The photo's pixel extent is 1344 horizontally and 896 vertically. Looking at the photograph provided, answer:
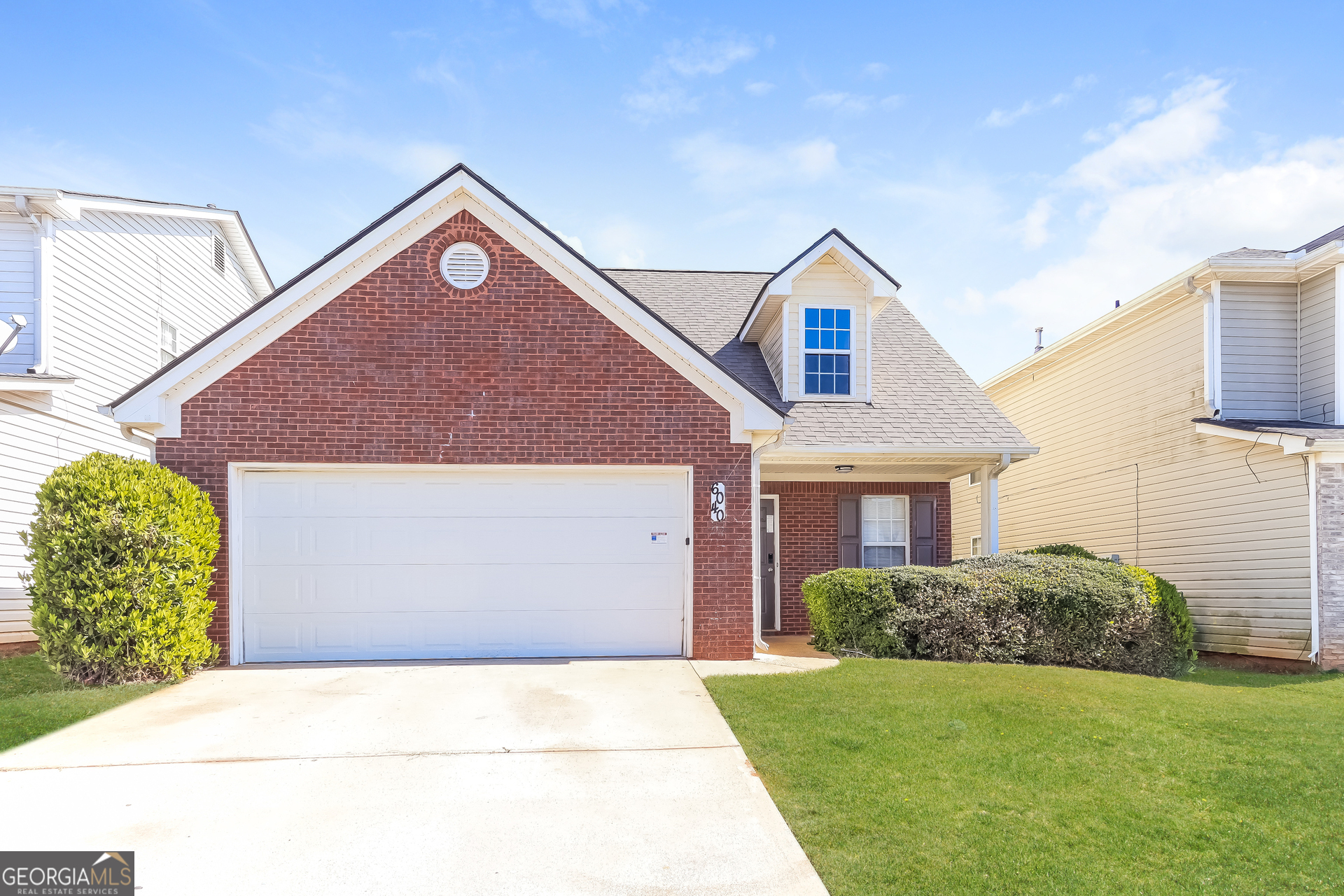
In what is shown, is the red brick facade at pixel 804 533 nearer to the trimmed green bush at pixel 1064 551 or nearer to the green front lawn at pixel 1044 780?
the trimmed green bush at pixel 1064 551

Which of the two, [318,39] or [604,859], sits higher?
[318,39]

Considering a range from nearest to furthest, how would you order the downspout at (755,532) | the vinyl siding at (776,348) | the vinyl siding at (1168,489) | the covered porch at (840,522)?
the downspout at (755,532) → the vinyl siding at (1168,489) → the vinyl siding at (776,348) → the covered porch at (840,522)

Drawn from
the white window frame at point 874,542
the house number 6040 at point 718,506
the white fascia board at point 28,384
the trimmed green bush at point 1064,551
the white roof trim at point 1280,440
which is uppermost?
the white fascia board at point 28,384

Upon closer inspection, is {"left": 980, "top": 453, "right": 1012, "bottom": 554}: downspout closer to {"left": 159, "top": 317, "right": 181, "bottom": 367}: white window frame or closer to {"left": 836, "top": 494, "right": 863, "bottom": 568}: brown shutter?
{"left": 836, "top": 494, "right": 863, "bottom": 568}: brown shutter

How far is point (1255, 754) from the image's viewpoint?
257 inches

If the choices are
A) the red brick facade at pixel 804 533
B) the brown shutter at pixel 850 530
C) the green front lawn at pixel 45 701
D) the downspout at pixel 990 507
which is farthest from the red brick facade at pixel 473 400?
the downspout at pixel 990 507

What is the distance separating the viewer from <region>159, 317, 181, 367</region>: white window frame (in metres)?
14.9

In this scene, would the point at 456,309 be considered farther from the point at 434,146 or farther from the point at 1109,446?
the point at 1109,446

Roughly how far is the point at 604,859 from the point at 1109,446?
14430mm

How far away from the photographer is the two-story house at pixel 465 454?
9.48 metres

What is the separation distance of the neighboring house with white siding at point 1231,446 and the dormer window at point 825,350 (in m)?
3.48

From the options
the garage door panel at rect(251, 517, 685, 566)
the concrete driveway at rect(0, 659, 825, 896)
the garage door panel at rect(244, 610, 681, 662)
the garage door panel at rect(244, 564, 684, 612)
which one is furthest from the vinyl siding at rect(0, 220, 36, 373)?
the concrete driveway at rect(0, 659, 825, 896)

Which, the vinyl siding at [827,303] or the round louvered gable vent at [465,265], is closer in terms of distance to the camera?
the round louvered gable vent at [465,265]

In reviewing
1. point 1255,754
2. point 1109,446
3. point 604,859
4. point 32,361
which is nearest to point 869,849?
point 604,859
